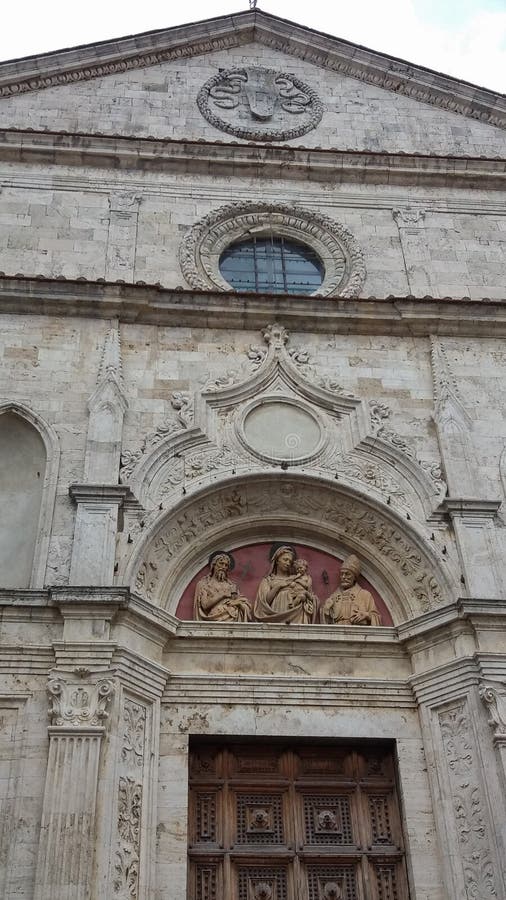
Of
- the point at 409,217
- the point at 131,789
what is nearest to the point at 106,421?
the point at 131,789

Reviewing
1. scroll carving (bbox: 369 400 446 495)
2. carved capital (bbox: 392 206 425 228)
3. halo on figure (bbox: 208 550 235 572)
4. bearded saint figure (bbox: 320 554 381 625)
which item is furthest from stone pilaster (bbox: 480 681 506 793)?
carved capital (bbox: 392 206 425 228)

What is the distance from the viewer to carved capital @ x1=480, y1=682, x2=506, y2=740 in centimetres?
896

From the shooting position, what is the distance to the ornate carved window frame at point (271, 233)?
13.1m

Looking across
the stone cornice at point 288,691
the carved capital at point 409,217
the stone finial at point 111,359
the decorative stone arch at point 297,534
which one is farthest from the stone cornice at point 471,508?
the carved capital at point 409,217

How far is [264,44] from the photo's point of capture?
656 inches

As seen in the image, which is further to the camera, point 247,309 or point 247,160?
point 247,160

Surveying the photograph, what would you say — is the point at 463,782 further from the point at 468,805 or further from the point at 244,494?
the point at 244,494

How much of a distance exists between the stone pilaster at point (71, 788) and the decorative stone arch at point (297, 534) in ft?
5.01

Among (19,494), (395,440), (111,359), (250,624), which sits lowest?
(250,624)

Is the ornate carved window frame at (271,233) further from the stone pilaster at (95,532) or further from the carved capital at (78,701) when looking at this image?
the carved capital at (78,701)

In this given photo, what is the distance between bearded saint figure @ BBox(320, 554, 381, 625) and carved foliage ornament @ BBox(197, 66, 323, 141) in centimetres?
788

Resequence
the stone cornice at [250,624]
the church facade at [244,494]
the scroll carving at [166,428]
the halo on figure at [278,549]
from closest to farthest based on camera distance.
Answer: the church facade at [244,494] < the stone cornice at [250,624] < the scroll carving at [166,428] < the halo on figure at [278,549]

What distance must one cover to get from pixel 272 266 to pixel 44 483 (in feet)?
17.5

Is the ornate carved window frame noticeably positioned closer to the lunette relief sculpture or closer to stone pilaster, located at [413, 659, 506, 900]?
the lunette relief sculpture
